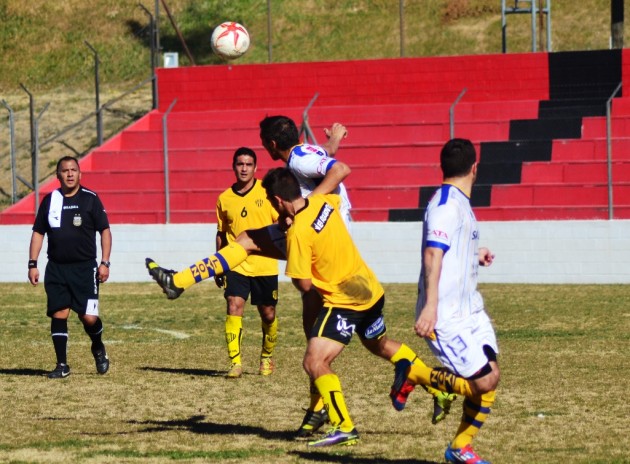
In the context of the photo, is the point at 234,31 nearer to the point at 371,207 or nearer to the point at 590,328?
the point at 371,207

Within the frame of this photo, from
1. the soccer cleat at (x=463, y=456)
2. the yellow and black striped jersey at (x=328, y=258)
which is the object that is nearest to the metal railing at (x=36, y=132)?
the yellow and black striped jersey at (x=328, y=258)

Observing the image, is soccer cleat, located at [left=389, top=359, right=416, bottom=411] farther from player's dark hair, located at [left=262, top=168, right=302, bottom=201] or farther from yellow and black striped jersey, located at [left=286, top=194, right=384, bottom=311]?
player's dark hair, located at [left=262, top=168, right=302, bottom=201]

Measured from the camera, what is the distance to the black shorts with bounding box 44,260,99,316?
11422 mm

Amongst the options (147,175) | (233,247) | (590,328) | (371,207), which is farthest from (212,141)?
(233,247)

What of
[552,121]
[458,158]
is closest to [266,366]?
[458,158]

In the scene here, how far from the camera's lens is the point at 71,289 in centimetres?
1145

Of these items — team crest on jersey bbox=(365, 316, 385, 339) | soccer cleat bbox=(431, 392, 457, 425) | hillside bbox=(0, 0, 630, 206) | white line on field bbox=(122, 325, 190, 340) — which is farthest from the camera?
hillside bbox=(0, 0, 630, 206)

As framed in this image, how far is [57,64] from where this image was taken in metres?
38.3

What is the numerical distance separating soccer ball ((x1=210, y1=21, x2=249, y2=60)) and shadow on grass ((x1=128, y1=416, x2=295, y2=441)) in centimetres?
1896

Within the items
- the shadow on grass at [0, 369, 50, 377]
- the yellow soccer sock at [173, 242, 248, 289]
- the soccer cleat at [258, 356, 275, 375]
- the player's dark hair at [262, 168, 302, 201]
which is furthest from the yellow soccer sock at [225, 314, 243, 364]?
the player's dark hair at [262, 168, 302, 201]

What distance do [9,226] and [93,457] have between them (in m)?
15.7

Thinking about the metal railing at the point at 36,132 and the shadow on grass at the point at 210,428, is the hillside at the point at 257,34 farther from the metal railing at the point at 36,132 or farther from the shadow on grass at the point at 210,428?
the shadow on grass at the point at 210,428

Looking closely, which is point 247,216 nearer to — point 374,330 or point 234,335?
point 234,335

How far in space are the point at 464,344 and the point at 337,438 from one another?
134 cm
